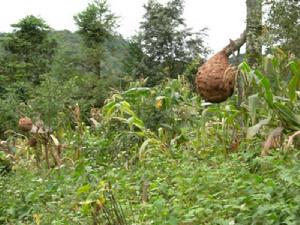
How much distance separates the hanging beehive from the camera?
14.1 ft

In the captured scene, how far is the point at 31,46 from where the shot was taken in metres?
25.2

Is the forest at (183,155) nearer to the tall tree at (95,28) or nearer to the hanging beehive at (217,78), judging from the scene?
the hanging beehive at (217,78)

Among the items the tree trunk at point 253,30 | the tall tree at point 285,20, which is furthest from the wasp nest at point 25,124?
the tall tree at point 285,20

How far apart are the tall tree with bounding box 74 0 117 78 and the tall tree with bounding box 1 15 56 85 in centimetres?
160

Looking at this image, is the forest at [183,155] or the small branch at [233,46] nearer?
the forest at [183,155]

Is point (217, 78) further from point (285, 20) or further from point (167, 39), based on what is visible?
point (167, 39)

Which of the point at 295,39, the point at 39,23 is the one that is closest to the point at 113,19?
the point at 39,23

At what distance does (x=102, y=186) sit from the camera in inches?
127

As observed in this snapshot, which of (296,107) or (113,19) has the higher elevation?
(113,19)

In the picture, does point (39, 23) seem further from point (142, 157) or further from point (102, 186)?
point (102, 186)

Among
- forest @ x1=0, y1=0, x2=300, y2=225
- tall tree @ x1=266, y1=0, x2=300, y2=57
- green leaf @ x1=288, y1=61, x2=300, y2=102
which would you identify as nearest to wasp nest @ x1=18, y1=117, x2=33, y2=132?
forest @ x1=0, y1=0, x2=300, y2=225

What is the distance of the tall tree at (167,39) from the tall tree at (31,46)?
177 inches

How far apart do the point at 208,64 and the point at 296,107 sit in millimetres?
739

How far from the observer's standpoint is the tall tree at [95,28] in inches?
974
